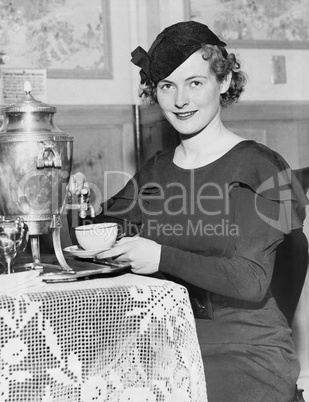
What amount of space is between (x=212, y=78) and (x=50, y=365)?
2.81 ft

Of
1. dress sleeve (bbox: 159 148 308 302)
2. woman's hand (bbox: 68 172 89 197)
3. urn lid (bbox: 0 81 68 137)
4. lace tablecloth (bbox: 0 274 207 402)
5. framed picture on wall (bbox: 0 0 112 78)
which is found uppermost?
framed picture on wall (bbox: 0 0 112 78)

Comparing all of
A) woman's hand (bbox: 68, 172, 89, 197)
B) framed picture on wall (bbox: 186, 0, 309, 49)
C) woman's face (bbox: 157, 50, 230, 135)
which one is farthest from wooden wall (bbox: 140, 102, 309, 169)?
woman's hand (bbox: 68, 172, 89, 197)

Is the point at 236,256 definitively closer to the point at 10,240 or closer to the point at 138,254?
the point at 138,254

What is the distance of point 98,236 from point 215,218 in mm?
304

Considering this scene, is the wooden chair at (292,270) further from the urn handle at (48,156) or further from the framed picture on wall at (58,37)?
the framed picture on wall at (58,37)

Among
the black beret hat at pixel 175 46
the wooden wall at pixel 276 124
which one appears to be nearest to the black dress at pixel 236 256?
the black beret hat at pixel 175 46

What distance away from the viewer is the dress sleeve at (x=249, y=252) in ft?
4.77

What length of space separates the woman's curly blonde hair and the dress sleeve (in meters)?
0.32

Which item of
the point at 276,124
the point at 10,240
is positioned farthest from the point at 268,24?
the point at 10,240

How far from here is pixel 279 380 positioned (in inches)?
58.7

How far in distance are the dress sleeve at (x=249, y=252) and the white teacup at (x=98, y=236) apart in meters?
0.12

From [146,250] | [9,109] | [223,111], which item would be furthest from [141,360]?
[223,111]

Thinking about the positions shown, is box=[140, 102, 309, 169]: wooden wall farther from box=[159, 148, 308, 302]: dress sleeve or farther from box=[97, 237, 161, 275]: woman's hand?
box=[97, 237, 161, 275]: woman's hand

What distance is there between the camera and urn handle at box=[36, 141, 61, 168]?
1435mm
